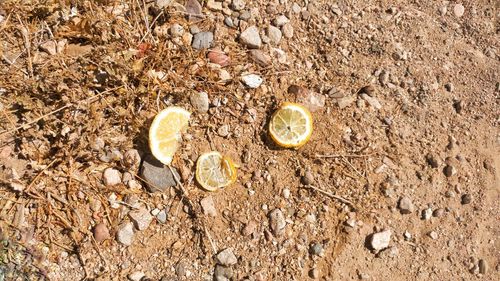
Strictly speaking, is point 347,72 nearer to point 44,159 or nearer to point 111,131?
point 111,131

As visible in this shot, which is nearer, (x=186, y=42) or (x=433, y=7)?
(x=186, y=42)

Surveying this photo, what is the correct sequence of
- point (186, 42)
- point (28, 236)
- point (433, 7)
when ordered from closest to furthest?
1. point (28, 236)
2. point (186, 42)
3. point (433, 7)

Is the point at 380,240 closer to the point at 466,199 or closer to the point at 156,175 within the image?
the point at 466,199

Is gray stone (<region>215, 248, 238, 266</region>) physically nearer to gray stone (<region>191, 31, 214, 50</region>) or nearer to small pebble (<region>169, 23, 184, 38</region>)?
gray stone (<region>191, 31, 214, 50</region>)

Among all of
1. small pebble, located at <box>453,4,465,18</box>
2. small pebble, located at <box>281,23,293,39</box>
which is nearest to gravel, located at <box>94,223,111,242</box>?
small pebble, located at <box>281,23,293,39</box>

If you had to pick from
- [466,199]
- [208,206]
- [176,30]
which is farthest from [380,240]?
[176,30]

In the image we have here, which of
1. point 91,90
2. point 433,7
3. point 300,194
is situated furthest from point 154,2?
point 433,7
